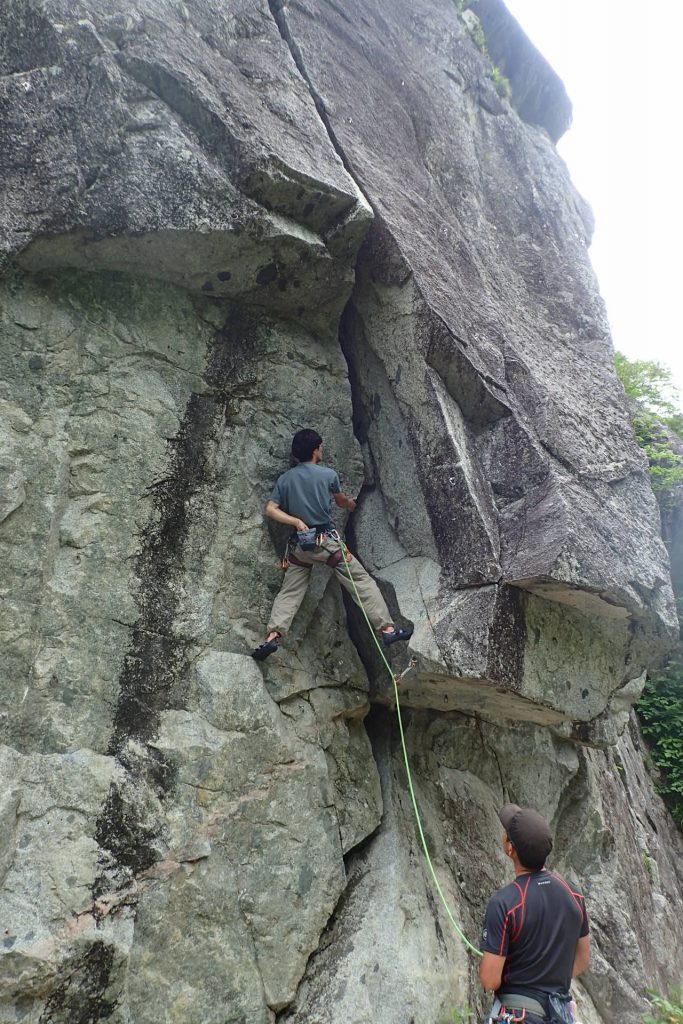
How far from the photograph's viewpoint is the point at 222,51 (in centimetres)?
674

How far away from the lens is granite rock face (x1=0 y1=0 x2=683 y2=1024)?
5066 millimetres

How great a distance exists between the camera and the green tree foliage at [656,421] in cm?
1066

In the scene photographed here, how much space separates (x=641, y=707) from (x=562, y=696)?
5437 mm

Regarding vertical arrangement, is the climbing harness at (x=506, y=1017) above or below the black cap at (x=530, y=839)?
below

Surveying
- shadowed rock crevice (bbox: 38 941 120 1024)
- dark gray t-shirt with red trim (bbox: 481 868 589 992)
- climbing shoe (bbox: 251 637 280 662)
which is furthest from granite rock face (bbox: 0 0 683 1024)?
dark gray t-shirt with red trim (bbox: 481 868 589 992)

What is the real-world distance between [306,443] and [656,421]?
7362 millimetres

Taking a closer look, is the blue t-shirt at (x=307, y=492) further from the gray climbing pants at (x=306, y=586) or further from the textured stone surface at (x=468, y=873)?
the textured stone surface at (x=468, y=873)

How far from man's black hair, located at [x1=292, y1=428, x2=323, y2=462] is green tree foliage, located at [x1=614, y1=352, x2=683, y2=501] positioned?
18.1 feet

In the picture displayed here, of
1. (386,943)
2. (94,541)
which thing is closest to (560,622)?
(386,943)

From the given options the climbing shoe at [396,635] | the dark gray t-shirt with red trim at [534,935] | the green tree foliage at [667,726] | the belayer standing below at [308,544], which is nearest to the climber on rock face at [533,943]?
the dark gray t-shirt with red trim at [534,935]

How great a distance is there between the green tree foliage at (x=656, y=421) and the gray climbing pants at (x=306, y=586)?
556cm

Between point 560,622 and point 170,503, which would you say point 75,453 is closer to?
point 170,503

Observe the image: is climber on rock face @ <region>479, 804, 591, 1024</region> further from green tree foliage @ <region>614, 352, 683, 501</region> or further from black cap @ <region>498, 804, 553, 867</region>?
green tree foliage @ <region>614, 352, 683, 501</region>

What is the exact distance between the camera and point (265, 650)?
581cm
